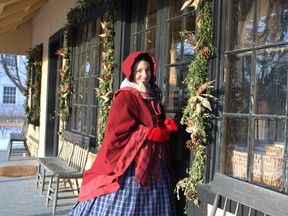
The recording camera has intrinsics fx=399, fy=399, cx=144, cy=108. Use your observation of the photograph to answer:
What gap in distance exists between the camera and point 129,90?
9.02 ft

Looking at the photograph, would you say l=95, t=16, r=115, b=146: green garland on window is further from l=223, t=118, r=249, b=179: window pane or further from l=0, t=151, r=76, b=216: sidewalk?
l=223, t=118, r=249, b=179: window pane

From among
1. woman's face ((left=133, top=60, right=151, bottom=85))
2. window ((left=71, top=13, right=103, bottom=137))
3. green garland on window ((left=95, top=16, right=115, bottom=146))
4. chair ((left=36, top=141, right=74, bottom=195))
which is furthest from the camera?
chair ((left=36, top=141, right=74, bottom=195))

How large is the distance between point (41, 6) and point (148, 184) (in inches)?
283

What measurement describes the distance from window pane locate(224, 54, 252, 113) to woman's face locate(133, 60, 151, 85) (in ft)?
1.85

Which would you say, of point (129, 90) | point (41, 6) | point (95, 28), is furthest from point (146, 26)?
point (41, 6)

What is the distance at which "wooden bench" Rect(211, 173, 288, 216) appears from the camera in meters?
1.92

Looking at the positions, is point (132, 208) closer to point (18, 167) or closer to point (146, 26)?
point (146, 26)

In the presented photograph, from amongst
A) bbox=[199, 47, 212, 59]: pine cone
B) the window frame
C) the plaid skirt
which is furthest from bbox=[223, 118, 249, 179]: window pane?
the window frame

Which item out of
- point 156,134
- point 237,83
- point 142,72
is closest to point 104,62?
point 142,72

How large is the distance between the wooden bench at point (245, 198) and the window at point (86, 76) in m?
2.80

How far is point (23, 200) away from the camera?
4.90 meters

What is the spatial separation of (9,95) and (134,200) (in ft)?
78.6

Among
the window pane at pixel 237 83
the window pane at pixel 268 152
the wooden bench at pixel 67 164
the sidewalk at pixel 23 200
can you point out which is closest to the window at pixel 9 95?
the sidewalk at pixel 23 200

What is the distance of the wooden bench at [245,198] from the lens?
192 centimetres
